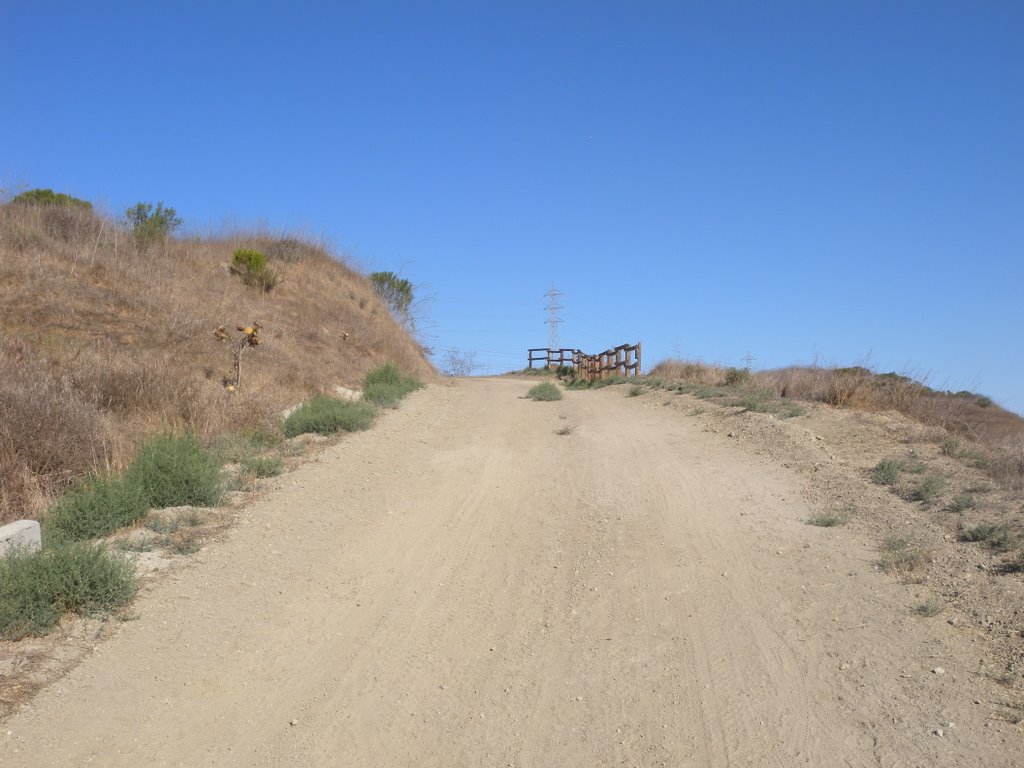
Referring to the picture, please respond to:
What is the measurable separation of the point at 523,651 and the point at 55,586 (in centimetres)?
360

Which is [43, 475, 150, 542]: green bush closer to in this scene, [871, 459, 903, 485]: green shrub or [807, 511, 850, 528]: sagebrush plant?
[807, 511, 850, 528]: sagebrush plant

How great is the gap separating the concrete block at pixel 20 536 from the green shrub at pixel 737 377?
17.5 metres

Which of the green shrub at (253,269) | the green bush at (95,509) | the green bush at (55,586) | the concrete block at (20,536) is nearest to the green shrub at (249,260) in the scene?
the green shrub at (253,269)

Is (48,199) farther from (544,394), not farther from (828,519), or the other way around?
(828,519)

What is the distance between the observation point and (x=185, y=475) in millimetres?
9562

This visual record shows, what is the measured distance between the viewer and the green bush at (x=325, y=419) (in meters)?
14.3

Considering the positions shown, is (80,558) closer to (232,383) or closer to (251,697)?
(251,697)

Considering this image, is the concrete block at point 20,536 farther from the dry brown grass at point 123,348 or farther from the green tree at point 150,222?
the green tree at point 150,222

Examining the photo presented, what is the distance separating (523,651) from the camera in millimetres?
6160

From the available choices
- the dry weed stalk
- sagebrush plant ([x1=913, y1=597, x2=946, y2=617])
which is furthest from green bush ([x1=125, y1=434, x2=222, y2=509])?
sagebrush plant ([x1=913, y1=597, x2=946, y2=617])

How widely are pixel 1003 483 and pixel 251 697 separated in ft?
28.5

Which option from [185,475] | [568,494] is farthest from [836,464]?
[185,475]

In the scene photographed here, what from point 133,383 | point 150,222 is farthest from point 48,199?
point 133,383

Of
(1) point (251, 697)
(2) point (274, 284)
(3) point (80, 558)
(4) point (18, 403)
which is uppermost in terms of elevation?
(2) point (274, 284)
